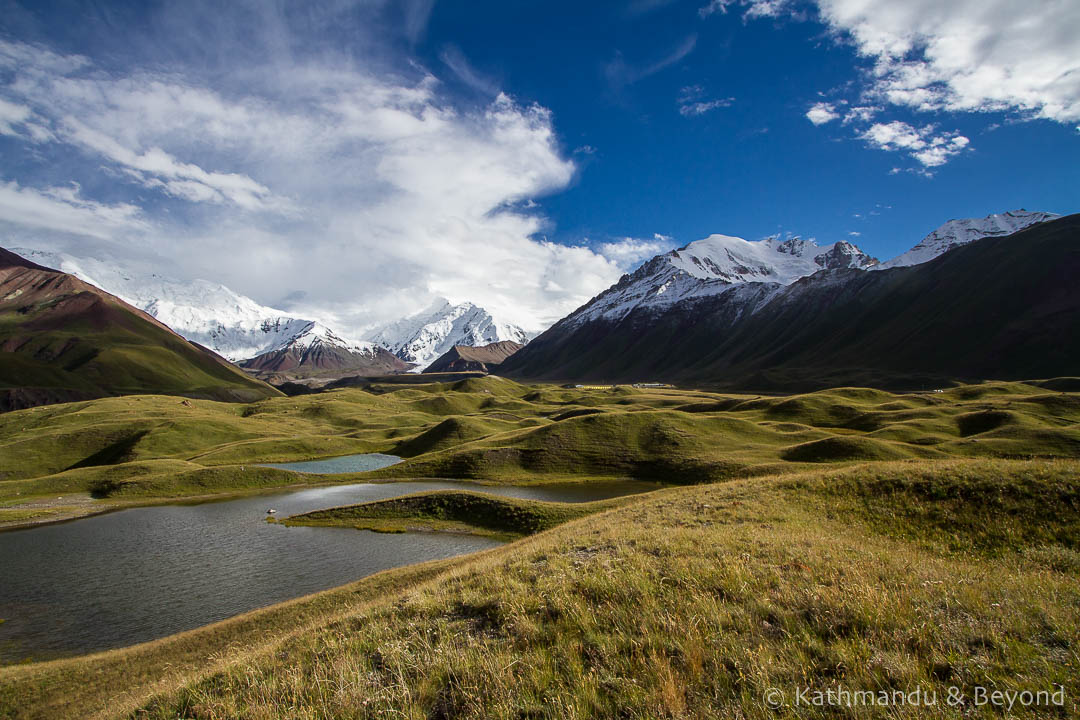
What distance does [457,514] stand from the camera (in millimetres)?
59844

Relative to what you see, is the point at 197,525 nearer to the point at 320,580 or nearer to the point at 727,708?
the point at 320,580

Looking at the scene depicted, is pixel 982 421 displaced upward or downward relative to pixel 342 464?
upward

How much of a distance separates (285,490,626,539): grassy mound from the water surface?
3.01m

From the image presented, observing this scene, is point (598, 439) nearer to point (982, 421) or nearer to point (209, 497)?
point (982, 421)

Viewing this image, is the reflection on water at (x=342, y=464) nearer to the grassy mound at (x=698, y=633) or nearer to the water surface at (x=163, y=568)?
the water surface at (x=163, y=568)

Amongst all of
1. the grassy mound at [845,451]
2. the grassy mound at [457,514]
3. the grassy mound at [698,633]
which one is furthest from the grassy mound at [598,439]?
the grassy mound at [698,633]

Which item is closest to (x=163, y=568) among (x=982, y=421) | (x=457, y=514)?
(x=457, y=514)

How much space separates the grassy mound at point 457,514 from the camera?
180ft

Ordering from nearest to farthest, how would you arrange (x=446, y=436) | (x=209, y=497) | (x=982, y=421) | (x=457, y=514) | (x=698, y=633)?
(x=698, y=633)
(x=457, y=514)
(x=209, y=497)
(x=982, y=421)
(x=446, y=436)

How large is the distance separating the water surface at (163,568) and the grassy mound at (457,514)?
301 cm

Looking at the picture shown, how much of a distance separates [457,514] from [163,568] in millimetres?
29757

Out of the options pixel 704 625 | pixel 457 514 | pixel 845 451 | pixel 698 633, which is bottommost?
pixel 457 514

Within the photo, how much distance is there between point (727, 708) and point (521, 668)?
4066mm

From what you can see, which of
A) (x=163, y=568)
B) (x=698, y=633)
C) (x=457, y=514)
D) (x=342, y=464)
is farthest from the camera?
(x=342, y=464)
